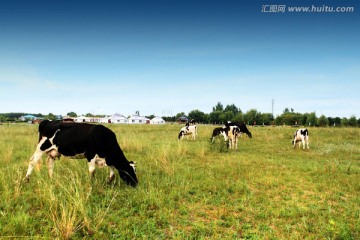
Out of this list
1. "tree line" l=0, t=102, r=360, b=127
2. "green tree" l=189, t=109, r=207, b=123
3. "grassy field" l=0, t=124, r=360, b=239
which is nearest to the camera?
"grassy field" l=0, t=124, r=360, b=239

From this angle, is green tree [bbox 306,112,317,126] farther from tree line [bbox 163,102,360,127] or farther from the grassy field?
the grassy field

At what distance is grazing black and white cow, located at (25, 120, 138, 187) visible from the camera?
21.2 ft

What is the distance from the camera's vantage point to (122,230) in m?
4.32

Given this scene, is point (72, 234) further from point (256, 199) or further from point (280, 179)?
point (280, 179)

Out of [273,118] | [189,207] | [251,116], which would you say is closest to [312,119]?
[273,118]

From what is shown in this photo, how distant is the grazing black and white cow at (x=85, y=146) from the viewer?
6449mm

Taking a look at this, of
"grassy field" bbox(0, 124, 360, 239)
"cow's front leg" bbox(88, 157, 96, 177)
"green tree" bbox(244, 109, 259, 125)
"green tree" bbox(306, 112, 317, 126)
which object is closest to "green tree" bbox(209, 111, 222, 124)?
"green tree" bbox(244, 109, 259, 125)

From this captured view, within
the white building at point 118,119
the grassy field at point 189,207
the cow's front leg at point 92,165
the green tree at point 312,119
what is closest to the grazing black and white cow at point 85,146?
the cow's front leg at point 92,165

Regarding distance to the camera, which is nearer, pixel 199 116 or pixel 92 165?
pixel 92 165

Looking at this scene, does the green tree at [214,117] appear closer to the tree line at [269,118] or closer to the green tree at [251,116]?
the tree line at [269,118]

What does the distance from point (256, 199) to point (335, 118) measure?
10649 cm

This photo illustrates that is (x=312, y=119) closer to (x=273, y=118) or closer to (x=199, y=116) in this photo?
(x=273, y=118)

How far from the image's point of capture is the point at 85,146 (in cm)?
644

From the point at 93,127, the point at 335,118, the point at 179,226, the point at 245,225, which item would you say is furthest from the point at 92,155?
the point at 335,118
